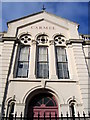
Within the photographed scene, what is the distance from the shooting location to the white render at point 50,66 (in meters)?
8.85

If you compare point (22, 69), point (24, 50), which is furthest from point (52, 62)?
point (24, 50)

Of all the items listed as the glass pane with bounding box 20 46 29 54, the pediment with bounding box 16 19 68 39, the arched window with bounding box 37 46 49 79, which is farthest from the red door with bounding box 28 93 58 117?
the pediment with bounding box 16 19 68 39

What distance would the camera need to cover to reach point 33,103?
925cm

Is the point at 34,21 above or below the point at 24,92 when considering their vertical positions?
above

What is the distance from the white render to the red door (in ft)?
1.47

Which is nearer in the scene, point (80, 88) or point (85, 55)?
point (80, 88)

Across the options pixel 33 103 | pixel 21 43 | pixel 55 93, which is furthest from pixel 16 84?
pixel 21 43

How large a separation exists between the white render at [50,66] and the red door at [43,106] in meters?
0.45

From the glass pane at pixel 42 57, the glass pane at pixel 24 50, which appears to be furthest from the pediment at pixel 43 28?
the glass pane at pixel 42 57

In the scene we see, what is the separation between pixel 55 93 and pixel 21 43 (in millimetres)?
5638

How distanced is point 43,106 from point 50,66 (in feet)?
10.1

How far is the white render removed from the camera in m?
8.85

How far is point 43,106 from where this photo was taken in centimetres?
905

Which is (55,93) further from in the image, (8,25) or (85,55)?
(8,25)
